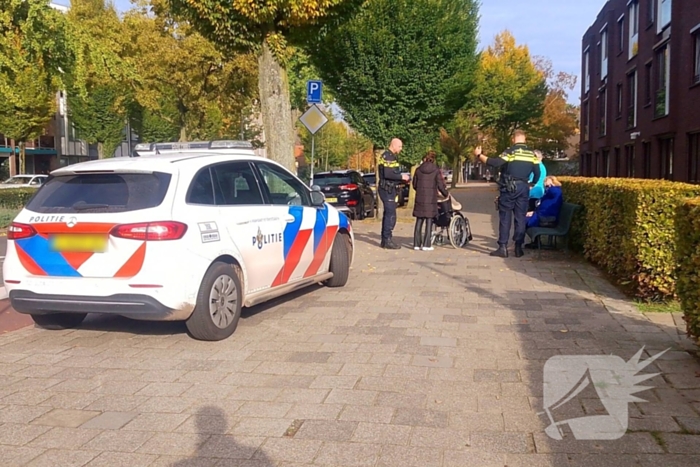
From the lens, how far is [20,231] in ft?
20.2

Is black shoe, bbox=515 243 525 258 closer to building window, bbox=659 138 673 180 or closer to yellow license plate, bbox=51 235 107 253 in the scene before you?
yellow license plate, bbox=51 235 107 253

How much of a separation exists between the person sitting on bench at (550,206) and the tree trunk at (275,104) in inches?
178

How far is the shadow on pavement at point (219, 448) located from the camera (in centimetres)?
382

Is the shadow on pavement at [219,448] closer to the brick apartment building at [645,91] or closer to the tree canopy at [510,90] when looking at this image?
the brick apartment building at [645,91]

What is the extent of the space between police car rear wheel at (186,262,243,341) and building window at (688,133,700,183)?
737 inches

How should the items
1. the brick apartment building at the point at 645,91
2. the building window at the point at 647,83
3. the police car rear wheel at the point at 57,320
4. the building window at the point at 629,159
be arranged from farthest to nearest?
the building window at the point at 629,159
the building window at the point at 647,83
the brick apartment building at the point at 645,91
the police car rear wheel at the point at 57,320

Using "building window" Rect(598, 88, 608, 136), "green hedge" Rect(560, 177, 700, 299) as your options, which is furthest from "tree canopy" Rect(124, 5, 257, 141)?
"green hedge" Rect(560, 177, 700, 299)

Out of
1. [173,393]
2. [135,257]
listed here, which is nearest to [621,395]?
[173,393]

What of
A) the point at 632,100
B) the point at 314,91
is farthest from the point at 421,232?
the point at 632,100

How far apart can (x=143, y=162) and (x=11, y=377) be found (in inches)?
82.6

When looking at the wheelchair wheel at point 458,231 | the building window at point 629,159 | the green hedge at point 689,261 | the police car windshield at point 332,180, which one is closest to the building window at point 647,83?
the building window at point 629,159

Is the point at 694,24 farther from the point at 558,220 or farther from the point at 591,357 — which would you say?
the point at 591,357

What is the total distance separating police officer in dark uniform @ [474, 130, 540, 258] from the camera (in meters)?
11.5

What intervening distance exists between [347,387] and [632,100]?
2890 cm
